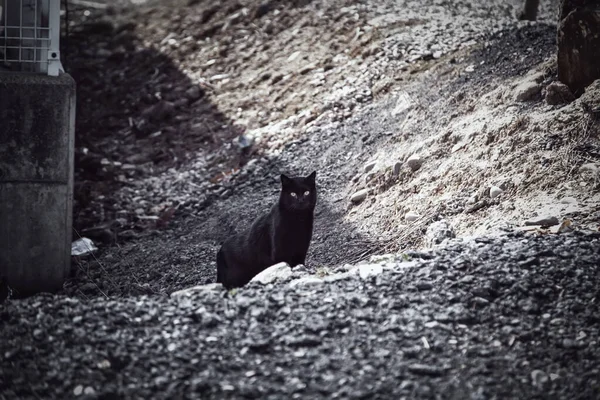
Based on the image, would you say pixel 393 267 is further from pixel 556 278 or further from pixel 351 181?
pixel 351 181

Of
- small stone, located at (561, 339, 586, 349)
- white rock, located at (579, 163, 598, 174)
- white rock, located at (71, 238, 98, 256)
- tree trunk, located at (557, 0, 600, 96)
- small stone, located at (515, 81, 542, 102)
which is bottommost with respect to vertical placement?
white rock, located at (71, 238, 98, 256)

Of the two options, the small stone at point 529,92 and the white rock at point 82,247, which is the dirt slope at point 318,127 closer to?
the small stone at point 529,92

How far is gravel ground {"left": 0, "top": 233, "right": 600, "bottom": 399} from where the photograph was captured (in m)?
4.04

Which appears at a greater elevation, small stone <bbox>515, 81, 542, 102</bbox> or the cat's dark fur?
small stone <bbox>515, 81, 542, 102</bbox>

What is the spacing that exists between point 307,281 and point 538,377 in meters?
1.70

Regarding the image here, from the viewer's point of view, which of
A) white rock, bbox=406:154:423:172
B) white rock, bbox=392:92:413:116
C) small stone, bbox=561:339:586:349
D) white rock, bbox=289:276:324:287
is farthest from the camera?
white rock, bbox=392:92:413:116

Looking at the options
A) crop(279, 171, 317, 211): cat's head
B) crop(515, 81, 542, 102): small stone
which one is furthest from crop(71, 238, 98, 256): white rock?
crop(515, 81, 542, 102): small stone

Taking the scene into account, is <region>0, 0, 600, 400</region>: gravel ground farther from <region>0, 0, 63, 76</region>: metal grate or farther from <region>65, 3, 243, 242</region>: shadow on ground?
<region>0, 0, 63, 76</region>: metal grate

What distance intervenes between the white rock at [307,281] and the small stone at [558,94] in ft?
11.9

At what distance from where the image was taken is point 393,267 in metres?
5.27

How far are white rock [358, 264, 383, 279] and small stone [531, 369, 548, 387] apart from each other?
A: 4.45ft

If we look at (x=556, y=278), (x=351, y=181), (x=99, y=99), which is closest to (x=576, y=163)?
(x=556, y=278)

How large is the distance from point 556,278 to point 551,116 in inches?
114

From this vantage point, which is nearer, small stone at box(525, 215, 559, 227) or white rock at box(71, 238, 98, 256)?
small stone at box(525, 215, 559, 227)
